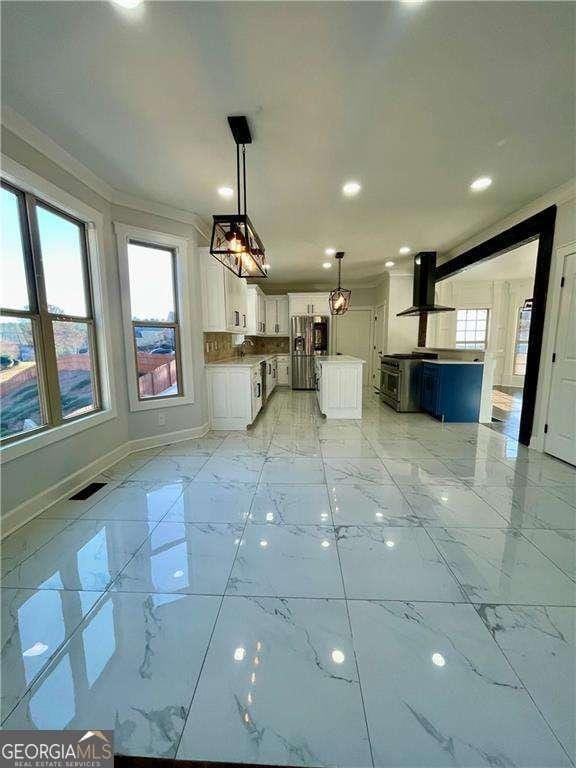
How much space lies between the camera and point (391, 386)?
571 cm

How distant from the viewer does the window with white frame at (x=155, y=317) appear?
3432mm

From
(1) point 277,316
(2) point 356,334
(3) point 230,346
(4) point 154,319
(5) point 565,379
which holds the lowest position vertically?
(5) point 565,379

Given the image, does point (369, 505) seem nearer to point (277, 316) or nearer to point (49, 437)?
point (49, 437)

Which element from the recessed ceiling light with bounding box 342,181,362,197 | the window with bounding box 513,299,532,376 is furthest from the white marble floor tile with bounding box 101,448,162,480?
the window with bounding box 513,299,532,376

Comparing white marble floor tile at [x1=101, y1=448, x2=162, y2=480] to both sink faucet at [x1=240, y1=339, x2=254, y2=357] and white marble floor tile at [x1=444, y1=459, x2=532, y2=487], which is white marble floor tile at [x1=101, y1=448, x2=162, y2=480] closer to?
white marble floor tile at [x1=444, y1=459, x2=532, y2=487]

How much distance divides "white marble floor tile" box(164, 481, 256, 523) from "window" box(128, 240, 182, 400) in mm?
1577

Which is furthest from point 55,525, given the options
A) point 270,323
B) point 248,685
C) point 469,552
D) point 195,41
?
point 270,323

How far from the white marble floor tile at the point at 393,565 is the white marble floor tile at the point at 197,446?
204 centimetres

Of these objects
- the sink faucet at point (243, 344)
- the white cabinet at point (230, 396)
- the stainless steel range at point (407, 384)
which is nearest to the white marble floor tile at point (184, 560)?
the white cabinet at point (230, 396)

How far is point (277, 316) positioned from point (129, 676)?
23.9 ft

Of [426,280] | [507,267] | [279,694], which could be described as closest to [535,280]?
[426,280]

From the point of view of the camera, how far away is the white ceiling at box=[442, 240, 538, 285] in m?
5.29

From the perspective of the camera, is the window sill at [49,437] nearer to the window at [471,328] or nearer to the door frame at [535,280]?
the door frame at [535,280]

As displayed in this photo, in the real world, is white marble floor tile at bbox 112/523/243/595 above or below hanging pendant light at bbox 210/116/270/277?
below
